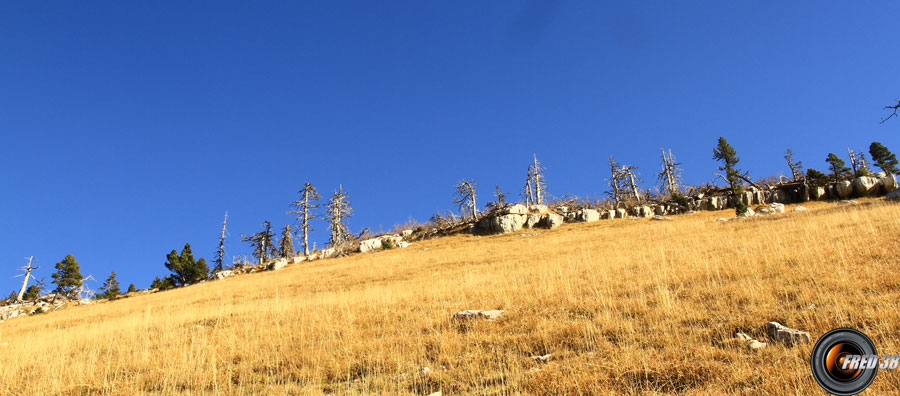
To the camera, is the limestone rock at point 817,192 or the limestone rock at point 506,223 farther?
the limestone rock at point 506,223

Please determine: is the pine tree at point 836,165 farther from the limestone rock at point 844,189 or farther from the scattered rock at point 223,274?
the scattered rock at point 223,274

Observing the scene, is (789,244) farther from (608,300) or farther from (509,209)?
(509,209)

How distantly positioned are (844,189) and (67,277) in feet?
239

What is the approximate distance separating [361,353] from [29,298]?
5271 centimetres

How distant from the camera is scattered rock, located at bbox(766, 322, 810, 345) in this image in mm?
3928

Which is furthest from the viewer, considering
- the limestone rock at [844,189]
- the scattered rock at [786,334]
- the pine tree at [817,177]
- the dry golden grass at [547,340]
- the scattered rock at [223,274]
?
the scattered rock at [223,274]

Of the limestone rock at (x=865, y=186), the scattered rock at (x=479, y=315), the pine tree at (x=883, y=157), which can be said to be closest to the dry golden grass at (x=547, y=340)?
the scattered rock at (x=479, y=315)

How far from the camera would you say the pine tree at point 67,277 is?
37031 millimetres

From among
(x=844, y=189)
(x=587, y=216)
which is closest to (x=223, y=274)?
(x=587, y=216)

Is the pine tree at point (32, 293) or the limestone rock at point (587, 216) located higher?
the limestone rock at point (587, 216)

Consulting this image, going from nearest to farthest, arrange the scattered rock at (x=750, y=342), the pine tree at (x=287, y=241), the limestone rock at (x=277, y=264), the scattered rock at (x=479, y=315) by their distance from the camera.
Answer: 1. the scattered rock at (x=750, y=342)
2. the scattered rock at (x=479, y=315)
3. the limestone rock at (x=277, y=264)
4. the pine tree at (x=287, y=241)

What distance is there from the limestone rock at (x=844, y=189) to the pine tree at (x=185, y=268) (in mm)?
61502

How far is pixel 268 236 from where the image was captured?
5384 cm

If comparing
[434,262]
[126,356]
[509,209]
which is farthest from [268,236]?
[126,356]
